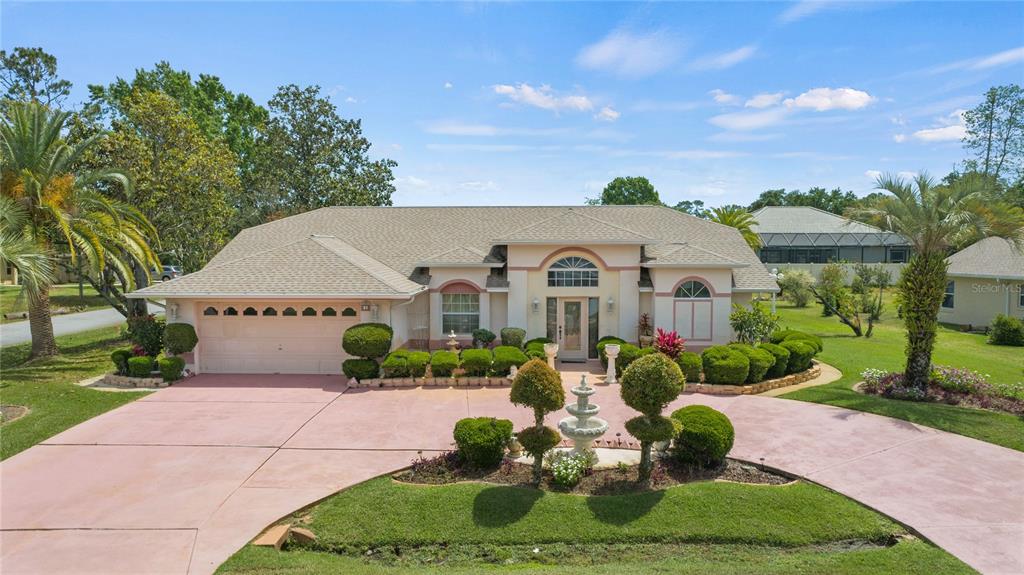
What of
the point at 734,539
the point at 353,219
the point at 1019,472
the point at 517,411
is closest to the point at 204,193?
the point at 353,219

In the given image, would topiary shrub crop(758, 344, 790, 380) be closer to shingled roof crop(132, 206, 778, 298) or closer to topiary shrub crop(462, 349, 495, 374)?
shingled roof crop(132, 206, 778, 298)

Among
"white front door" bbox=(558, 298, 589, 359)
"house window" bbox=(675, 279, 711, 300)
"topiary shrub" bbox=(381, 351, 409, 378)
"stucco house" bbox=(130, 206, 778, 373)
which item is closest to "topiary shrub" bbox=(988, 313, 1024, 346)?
"stucco house" bbox=(130, 206, 778, 373)

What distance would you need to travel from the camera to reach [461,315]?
2073 centimetres

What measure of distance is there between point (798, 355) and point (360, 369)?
42.6 ft

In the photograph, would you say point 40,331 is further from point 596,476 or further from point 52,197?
point 596,476

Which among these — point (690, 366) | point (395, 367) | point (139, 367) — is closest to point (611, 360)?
point (690, 366)

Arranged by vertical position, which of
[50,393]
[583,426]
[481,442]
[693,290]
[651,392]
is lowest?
[50,393]

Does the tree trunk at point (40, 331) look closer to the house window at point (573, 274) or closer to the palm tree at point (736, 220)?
the house window at point (573, 274)

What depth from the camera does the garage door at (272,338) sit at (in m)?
17.9

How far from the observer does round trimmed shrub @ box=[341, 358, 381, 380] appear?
53.8ft

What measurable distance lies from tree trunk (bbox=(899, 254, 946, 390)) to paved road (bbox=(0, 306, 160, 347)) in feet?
105

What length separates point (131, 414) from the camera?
13.5 meters

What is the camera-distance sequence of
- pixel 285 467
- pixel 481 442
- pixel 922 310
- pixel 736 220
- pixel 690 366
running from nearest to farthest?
pixel 481 442 < pixel 285 467 < pixel 922 310 < pixel 690 366 < pixel 736 220

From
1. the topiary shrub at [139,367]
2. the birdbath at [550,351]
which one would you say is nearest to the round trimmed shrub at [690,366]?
the birdbath at [550,351]
